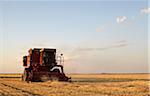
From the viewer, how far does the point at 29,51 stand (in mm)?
41750

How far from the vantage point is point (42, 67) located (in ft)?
129

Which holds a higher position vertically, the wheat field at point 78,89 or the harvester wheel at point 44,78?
the harvester wheel at point 44,78

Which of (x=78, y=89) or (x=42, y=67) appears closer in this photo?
(x=78, y=89)

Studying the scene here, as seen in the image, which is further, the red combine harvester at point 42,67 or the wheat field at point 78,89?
the red combine harvester at point 42,67

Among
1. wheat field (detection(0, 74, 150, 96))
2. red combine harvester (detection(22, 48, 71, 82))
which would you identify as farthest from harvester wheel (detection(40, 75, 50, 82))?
wheat field (detection(0, 74, 150, 96))

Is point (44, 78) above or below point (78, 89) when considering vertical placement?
above

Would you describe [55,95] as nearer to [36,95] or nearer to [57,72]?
[36,95]

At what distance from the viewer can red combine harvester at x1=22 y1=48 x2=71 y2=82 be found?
37.3 metres

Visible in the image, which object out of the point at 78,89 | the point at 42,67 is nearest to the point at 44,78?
the point at 42,67

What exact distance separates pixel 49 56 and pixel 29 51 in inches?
153

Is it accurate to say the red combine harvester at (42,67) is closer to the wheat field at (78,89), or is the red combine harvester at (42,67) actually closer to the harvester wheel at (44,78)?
the harvester wheel at (44,78)

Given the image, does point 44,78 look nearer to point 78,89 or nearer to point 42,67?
point 42,67

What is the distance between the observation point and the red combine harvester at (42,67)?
123ft

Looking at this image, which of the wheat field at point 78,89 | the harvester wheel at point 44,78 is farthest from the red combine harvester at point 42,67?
the wheat field at point 78,89
